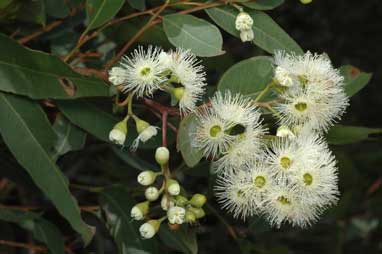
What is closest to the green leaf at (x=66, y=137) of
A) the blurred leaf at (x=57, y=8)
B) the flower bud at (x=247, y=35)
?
the blurred leaf at (x=57, y=8)

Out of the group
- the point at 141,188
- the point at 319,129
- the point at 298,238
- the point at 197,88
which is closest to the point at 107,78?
the point at 197,88

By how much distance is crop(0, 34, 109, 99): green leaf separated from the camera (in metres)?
1.90

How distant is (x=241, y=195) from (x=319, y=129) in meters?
0.26

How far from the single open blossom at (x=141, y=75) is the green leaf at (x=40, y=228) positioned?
0.48 metres

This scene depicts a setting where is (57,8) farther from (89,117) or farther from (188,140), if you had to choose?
(188,140)

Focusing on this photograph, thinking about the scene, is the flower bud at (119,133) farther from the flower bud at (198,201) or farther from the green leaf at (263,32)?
the green leaf at (263,32)

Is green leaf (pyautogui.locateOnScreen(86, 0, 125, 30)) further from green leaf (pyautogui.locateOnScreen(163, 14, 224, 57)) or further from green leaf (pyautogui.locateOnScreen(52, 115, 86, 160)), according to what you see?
green leaf (pyautogui.locateOnScreen(52, 115, 86, 160))

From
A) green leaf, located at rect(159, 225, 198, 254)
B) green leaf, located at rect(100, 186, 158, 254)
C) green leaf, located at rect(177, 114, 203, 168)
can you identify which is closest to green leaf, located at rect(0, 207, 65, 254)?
green leaf, located at rect(100, 186, 158, 254)

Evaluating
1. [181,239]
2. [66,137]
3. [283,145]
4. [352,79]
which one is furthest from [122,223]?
[352,79]

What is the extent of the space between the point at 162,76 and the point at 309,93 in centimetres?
36

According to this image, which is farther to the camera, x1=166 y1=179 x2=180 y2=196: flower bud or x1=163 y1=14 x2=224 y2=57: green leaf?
x1=163 y1=14 x2=224 y2=57: green leaf

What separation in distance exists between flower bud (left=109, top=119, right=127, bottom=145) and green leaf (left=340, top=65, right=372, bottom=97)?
676 millimetres

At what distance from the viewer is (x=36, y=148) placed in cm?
189

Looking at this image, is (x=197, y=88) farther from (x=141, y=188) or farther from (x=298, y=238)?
(x=298, y=238)
